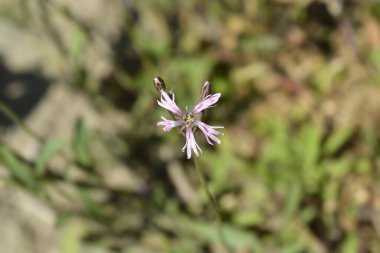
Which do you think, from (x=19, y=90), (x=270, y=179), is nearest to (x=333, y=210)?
(x=270, y=179)

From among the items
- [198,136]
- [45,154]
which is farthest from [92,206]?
[198,136]

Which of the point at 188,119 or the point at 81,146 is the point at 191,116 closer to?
the point at 188,119

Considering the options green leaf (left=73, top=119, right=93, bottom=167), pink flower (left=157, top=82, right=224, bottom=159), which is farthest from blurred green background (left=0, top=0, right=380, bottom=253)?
pink flower (left=157, top=82, right=224, bottom=159)

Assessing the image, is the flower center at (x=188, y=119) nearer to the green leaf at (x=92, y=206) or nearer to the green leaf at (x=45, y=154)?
the green leaf at (x=45, y=154)

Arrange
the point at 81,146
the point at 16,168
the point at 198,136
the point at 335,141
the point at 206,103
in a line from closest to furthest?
the point at 206,103 < the point at 16,168 < the point at 81,146 < the point at 335,141 < the point at 198,136

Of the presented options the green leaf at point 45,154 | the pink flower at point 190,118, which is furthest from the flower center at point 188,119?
the green leaf at point 45,154
